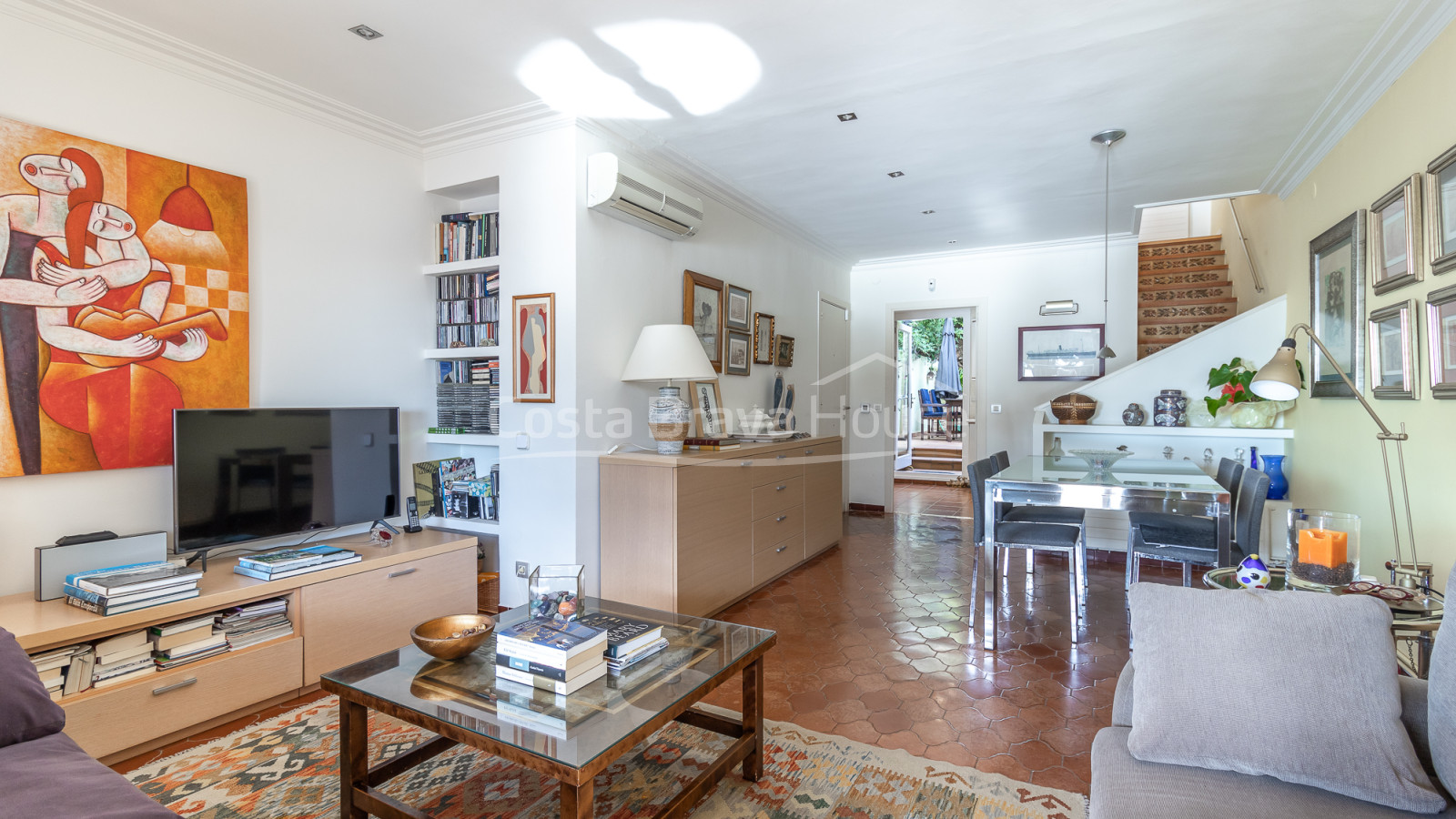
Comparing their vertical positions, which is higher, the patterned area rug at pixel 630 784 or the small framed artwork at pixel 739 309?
the small framed artwork at pixel 739 309

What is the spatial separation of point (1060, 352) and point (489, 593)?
5.18m

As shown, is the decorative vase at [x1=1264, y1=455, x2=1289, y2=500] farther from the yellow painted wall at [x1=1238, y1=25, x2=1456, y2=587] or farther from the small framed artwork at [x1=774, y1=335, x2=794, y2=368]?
the small framed artwork at [x1=774, y1=335, x2=794, y2=368]

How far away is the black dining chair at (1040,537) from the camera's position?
3.44 metres

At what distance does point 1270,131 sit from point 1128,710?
140 inches

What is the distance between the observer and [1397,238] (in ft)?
9.03

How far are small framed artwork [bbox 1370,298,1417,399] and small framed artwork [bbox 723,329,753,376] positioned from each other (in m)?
3.28

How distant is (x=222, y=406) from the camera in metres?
2.90

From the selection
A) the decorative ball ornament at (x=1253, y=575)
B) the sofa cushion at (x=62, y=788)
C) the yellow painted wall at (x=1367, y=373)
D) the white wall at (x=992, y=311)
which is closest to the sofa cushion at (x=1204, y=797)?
the decorative ball ornament at (x=1253, y=575)

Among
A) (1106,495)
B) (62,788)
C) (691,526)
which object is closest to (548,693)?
(62,788)

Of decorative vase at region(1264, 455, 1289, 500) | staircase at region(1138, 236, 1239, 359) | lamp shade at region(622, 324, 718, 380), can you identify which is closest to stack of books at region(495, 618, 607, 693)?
lamp shade at region(622, 324, 718, 380)

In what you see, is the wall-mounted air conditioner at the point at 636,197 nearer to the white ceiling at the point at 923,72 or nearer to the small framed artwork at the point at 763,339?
the white ceiling at the point at 923,72

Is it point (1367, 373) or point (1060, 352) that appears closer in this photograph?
point (1367, 373)

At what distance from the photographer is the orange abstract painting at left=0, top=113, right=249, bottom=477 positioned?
236cm

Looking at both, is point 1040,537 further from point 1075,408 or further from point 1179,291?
point 1179,291
